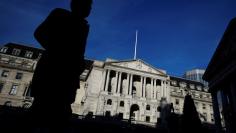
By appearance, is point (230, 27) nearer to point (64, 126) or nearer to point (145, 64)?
point (145, 64)

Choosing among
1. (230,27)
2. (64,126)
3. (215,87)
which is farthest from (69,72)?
(215,87)

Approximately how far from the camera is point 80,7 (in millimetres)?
3477

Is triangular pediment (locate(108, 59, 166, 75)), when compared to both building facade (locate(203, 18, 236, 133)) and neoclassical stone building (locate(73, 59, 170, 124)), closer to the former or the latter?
neoclassical stone building (locate(73, 59, 170, 124))

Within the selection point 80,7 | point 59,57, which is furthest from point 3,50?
point 59,57

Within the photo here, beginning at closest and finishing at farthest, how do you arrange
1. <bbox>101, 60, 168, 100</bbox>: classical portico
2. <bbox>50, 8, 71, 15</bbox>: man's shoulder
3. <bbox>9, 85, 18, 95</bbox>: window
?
<bbox>50, 8, 71, 15</bbox>: man's shoulder < <bbox>9, 85, 18, 95</bbox>: window < <bbox>101, 60, 168, 100</bbox>: classical portico

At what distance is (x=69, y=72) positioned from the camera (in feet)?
9.87

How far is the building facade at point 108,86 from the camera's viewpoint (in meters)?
52.3

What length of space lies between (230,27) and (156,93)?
3210 cm

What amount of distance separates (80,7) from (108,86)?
54927mm

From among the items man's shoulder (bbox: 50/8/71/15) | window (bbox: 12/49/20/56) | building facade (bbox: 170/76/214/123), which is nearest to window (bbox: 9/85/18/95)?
window (bbox: 12/49/20/56)

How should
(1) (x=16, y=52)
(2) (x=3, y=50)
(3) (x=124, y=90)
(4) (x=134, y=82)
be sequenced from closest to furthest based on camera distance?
(3) (x=124, y=90) → (2) (x=3, y=50) → (4) (x=134, y=82) → (1) (x=16, y=52)

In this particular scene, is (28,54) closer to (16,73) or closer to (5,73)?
(16,73)

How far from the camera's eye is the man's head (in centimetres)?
344

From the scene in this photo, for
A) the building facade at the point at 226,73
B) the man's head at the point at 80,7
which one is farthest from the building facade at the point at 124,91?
the man's head at the point at 80,7
